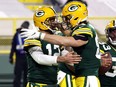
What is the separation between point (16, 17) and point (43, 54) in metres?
8.96

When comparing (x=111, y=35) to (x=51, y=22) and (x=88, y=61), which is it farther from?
(x=88, y=61)

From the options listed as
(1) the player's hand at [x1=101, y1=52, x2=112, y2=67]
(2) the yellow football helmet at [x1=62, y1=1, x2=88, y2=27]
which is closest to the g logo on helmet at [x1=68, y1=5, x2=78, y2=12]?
(2) the yellow football helmet at [x1=62, y1=1, x2=88, y2=27]

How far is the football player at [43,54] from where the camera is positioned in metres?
6.13

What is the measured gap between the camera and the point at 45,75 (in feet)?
20.6

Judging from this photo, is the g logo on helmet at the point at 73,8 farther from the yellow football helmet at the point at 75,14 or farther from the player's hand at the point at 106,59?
the player's hand at the point at 106,59

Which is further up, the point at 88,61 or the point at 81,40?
the point at 81,40

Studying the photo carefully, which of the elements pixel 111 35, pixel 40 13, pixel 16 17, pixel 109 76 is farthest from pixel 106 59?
pixel 16 17

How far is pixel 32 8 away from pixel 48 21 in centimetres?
1100

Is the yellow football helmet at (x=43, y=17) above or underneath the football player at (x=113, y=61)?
above

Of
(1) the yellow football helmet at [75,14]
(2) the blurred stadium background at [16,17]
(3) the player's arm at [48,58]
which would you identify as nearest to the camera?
(3) the player's arm at [48,58]

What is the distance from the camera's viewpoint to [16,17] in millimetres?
15062

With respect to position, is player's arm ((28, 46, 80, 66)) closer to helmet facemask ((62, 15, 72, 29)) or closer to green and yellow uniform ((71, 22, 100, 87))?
green and yellow uniform ((71, 22, 100, 87))

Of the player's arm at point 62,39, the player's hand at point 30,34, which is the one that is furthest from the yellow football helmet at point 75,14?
the player's hand at point 30,34

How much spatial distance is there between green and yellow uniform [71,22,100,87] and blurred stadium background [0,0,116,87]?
23.8ft
